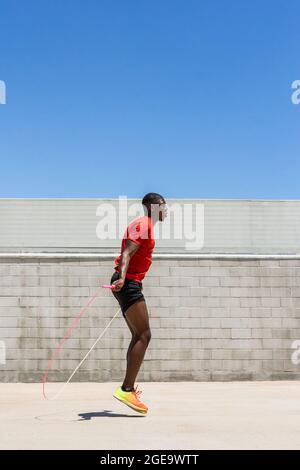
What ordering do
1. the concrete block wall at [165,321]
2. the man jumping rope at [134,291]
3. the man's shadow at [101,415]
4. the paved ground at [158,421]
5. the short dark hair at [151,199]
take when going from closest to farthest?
the paved ground at [158,421], the man jumping rope at [134,291], the man's shadow at [101,415], the short dark hair at [151,199], the concrete block wall at [165,321]

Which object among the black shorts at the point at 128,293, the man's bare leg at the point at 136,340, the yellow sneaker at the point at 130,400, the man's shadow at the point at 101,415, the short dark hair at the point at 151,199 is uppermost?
the short dark hair at the point at 151,199

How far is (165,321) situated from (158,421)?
471 centimetres

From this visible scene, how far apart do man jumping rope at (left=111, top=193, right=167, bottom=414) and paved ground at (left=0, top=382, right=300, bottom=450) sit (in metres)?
0.23

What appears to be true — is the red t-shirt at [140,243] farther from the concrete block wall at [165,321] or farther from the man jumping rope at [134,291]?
the concrete block wall at [165,321]

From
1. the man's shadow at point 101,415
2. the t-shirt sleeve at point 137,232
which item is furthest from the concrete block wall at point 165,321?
the t-shirt sleeve at point 137,232

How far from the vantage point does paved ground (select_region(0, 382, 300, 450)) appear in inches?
150

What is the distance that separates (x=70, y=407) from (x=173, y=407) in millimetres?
1015

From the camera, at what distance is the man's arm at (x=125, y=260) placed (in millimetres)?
4702

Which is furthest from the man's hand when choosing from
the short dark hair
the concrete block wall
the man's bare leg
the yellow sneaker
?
the concrete block wall

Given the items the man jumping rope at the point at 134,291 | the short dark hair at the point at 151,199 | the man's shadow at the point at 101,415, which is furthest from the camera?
the short dark hair at the point at 151,199

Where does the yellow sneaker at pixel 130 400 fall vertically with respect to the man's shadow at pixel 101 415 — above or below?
above

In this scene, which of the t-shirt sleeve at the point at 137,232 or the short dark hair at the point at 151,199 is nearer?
the t-shirt sleeve at the point at 137,232

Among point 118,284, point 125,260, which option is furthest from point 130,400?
point 125,260
